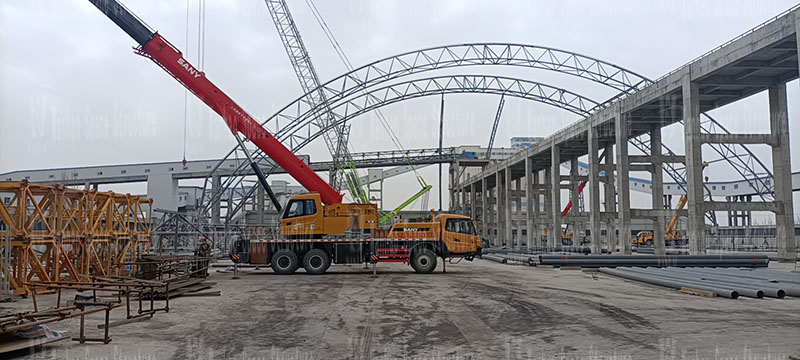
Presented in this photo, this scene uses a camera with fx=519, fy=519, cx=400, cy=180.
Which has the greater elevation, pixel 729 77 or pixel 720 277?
pixel 729 77

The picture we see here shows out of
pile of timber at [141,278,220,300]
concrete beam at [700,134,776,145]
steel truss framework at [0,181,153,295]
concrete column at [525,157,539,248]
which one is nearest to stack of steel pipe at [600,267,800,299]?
concrete beam at [700,134,776,145]

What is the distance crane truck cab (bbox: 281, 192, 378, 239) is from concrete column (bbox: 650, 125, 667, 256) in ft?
63.0

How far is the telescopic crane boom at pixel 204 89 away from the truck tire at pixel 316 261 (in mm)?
2319

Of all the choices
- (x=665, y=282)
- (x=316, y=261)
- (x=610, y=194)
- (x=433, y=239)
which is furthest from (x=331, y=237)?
(x=610, y=194)

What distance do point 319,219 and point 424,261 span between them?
15.8 ft

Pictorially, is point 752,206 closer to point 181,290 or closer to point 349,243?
point 349,243

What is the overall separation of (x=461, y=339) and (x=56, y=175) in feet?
207

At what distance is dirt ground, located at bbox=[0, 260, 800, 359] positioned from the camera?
26.8ft

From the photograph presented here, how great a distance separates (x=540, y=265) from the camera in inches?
1046

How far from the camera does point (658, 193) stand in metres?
33.0

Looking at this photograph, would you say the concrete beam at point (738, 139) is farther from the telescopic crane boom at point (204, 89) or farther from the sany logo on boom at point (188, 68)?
the sany logo on boom at point (188, 68)

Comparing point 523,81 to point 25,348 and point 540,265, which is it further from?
point 25,348

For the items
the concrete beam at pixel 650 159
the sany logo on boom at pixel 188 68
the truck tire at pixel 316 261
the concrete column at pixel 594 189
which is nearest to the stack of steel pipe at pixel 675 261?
the concrete beam at pixel 650 159

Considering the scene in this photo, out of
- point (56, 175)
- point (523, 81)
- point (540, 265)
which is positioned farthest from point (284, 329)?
point (56, 175)
